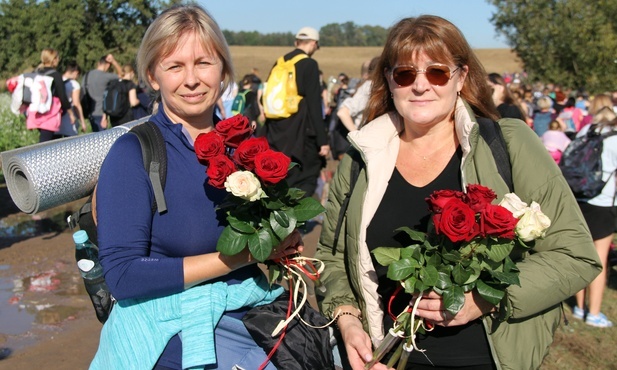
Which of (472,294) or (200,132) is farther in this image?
(200,132)

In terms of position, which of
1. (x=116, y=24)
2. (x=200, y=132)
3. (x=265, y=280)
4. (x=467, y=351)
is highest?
(x=200, y=132)

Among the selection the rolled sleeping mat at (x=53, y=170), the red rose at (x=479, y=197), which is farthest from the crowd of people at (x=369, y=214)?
the rolled sleeping mat at (x=53, y=170)

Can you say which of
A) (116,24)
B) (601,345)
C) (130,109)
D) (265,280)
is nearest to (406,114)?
(265,280)

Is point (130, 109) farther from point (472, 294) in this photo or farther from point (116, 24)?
point (116, 24)

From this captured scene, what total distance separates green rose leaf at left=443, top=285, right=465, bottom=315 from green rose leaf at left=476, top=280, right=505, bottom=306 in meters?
0.06

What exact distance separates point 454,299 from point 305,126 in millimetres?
5801

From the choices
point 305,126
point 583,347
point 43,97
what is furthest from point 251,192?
point 43,97

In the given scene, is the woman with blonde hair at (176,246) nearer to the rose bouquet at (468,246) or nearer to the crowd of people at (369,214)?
the crowd of people at (369,214)

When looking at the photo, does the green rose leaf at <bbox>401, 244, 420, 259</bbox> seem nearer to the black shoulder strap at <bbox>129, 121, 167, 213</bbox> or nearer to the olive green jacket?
the olive green jacket

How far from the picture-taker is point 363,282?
9.00ft

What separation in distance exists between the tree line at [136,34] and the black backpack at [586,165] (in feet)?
91.2

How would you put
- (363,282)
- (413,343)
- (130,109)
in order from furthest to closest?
(130,109) → (363,282) → (413,343)

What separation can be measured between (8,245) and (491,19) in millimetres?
39702

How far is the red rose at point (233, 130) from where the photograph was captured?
7.62 ft
